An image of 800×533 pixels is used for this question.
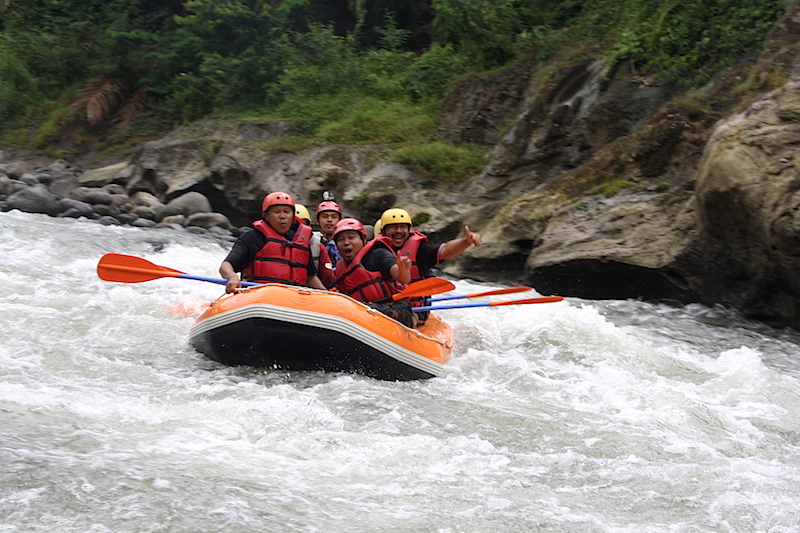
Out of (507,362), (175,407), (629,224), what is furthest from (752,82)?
(175,407)

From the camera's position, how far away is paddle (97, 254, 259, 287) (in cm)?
559

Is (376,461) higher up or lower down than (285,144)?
lower down

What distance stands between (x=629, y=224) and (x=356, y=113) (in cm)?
718

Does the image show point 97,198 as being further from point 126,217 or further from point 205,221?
point 205,221

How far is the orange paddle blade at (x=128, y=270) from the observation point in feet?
18.3

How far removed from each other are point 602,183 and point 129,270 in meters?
5.48

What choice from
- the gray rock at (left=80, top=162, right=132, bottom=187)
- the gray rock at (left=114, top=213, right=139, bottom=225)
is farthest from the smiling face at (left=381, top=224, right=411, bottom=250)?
the gray rock at (left=80, top=162, right=132, bottom=187)

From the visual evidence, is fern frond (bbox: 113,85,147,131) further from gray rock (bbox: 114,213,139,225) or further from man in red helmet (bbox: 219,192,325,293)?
man in red helmet (bbox: 219,192,325,293)

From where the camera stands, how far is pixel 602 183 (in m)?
8.96

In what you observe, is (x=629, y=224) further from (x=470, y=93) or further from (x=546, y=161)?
(x=470, y=93)

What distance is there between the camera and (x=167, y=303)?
7.18 metres

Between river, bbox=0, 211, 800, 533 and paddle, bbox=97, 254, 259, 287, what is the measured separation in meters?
0.45

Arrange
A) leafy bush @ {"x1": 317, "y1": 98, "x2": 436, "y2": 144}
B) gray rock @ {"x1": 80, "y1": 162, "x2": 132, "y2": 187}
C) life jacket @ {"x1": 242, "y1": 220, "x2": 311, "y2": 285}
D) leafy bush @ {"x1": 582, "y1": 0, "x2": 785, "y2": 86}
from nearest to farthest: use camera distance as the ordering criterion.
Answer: life jacket @ {"x1": 242, "y1": 220, "x2": 311, "y2": 285}
leafy bush @ {"x1": 582, "y1": 0, "x2": 785, "y2": 86}
leafy bush @ {"x1": 317, "y1": 98, "x2": 436, "y2": 144}
gray rock @ {"x1": 80, "y1": 162, "x2": 132, "y2": 187}

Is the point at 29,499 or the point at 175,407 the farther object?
the point at 175,407
